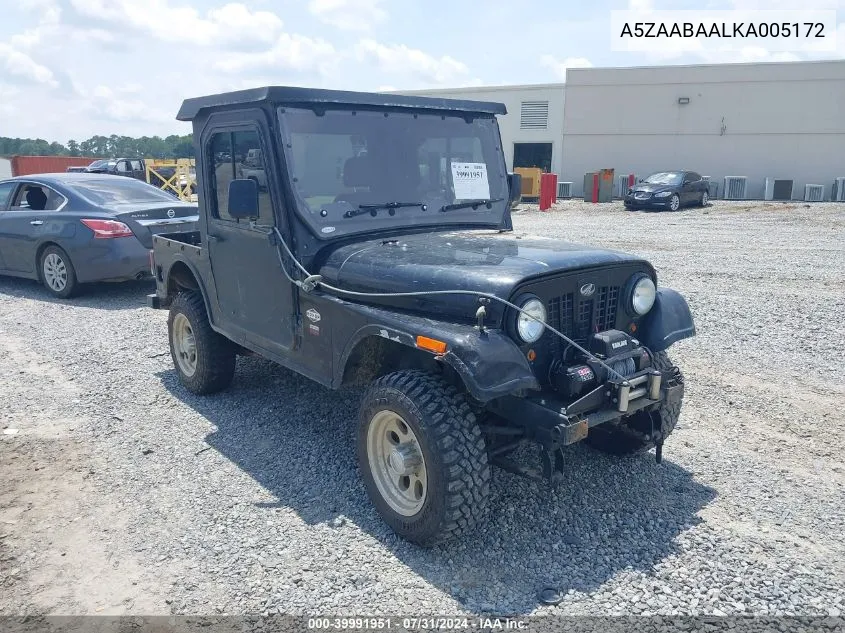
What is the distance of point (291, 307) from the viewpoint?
4.20 metres

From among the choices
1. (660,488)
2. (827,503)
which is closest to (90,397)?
(660,488)

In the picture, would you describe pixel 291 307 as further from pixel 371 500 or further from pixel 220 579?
pixel 220 579

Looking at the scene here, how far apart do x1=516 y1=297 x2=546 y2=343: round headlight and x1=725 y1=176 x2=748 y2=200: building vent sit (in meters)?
27.6

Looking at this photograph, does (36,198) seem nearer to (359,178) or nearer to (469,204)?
(359,178)

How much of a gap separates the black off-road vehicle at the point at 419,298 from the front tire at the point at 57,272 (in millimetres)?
4396

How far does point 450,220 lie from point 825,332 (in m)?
4.74

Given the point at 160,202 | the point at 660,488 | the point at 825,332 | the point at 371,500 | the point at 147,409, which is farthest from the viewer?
the point at 160,202

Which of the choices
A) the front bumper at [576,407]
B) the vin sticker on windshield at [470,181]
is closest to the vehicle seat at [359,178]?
the vin sticker on windshield at [470,181]

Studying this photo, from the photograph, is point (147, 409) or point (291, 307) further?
point (147, 409)

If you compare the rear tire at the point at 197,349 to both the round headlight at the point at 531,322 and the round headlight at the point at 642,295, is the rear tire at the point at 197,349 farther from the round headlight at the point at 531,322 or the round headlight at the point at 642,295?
the round headlight at the point at 642,295

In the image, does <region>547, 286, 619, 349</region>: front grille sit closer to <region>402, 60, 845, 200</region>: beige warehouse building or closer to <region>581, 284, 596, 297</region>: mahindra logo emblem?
<region>581, 284, 596, 297</region>: mahindra logo emblem

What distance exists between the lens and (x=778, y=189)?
27.4 metres

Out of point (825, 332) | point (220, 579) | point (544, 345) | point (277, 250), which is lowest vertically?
point (220, 579)

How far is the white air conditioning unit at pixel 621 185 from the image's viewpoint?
1129 inches
